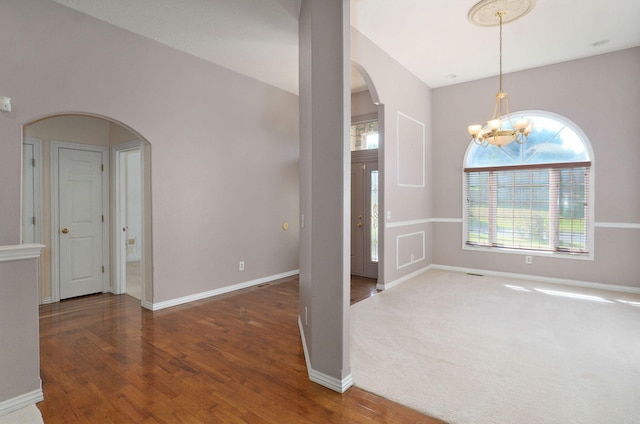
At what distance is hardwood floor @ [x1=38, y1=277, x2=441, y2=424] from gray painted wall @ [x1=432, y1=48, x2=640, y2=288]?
4403 mm

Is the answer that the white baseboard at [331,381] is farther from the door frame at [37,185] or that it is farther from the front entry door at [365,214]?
the door frame at [37,185]

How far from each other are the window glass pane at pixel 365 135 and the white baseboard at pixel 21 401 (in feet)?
16.6

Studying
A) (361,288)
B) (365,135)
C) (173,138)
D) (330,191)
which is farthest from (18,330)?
(365,135)

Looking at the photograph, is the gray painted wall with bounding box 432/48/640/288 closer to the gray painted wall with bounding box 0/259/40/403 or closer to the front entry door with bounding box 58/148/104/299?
the gray painted wall with bounding box 0/259/40/403

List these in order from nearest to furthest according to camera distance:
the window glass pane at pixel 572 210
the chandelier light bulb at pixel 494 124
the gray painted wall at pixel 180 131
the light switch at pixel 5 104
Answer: the light switch at pixel 5 104 < the gray painted wall at pixel 180 131 < the chandelier light bulb at pixel 494 124 < the window glass pane at pixel 572 210

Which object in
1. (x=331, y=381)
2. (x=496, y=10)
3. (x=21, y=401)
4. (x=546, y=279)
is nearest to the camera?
(x=21, y=401)

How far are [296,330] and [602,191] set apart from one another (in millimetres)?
4839

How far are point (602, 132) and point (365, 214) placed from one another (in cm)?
365

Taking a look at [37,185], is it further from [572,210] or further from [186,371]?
[572,210]

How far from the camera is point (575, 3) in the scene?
3.48 m

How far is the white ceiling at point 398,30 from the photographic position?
3.29m

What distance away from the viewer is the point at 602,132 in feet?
15.4

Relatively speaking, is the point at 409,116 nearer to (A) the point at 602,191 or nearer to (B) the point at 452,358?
(A) the point at 602,191

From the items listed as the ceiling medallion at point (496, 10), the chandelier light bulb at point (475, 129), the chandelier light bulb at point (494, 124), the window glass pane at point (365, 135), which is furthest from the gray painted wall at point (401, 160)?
the chandelier light bulb at point (494, 124)
